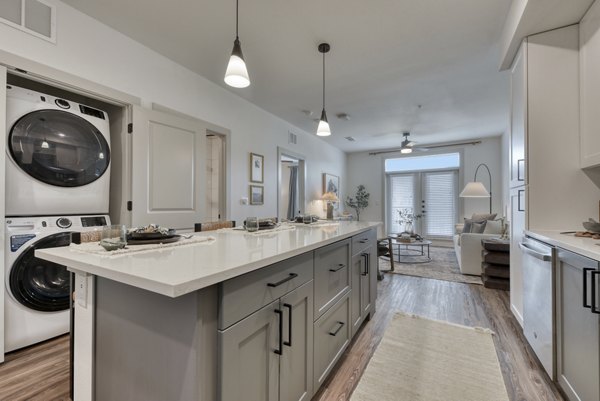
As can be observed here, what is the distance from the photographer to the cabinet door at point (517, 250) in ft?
7.45

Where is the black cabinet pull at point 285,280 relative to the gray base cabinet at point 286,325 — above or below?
above

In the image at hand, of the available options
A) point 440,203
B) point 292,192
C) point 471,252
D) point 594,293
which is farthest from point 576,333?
point 292,192

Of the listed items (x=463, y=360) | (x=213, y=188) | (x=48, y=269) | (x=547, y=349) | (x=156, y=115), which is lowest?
(x=463, y=360)

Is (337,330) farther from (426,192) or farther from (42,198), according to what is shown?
(426,192)

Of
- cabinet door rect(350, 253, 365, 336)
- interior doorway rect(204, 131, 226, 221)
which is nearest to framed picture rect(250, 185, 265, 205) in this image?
interior doorway rect(204, 131, 226, 221)

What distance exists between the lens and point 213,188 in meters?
4.20

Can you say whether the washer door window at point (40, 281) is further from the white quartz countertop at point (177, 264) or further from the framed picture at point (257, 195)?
the framed picture at point (257, 195)

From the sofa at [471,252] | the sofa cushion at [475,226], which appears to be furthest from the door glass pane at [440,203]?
the sofa at [471,252]

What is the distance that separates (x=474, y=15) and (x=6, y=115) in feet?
11.7

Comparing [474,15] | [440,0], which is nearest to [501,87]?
[474,15]

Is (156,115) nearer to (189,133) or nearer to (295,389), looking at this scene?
(189,133)

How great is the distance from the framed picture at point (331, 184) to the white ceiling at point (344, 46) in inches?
91.5

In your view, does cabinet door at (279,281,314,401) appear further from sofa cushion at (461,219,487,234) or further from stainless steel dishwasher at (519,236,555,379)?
sofa cushion at (461,219,487,234)

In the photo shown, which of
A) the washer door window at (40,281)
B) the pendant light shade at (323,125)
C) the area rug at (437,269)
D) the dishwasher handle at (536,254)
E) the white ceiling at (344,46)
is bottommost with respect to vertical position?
the area rug at (437,269)
